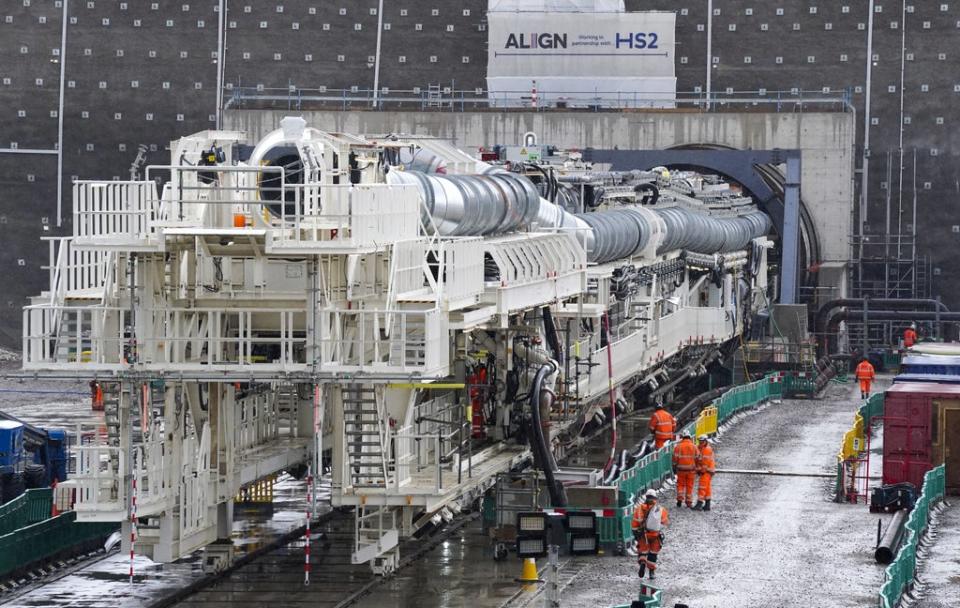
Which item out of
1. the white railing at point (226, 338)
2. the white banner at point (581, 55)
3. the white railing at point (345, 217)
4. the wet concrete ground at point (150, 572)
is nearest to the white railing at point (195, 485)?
the white railing at point (226, 338)

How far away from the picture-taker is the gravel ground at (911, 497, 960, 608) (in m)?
24.5

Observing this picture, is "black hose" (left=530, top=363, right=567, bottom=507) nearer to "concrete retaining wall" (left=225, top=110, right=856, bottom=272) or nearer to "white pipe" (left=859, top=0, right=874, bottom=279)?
"concrete retaining wall" (left=225, top=110, right=856, bottom=272)

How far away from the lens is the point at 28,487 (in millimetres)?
32875

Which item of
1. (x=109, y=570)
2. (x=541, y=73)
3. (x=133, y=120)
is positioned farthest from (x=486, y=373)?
(x=133, y=120)

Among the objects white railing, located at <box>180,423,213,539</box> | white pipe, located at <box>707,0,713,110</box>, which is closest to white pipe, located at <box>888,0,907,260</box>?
white pipe, located at <box>707,0,713,110</box>

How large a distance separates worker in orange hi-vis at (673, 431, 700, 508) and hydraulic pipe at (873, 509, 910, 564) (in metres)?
3.37

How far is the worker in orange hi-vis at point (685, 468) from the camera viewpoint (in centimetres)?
3145

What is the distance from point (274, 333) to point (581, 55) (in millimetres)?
41653

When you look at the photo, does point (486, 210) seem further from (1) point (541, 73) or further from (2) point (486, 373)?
(1) point (541, 73)

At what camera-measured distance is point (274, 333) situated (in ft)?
86.5

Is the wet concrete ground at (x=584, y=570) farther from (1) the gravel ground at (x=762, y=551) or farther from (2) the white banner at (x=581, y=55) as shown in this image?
(2) the white banner at (x=581, y=55)

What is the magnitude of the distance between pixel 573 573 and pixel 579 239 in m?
11.3

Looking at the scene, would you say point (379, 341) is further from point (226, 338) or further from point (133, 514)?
point (133, 514)

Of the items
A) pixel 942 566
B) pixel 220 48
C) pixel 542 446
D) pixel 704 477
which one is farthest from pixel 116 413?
pixel 220 48
